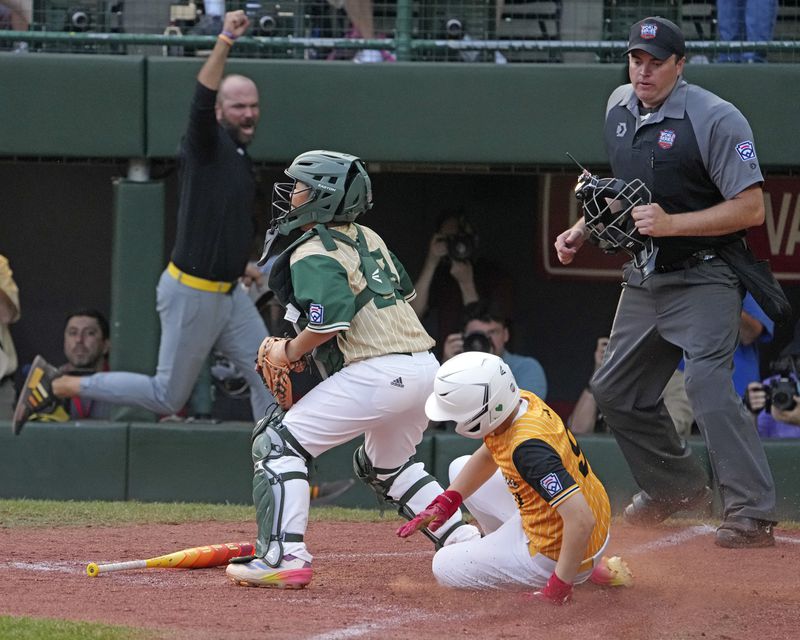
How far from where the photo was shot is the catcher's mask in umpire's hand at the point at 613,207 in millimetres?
5215

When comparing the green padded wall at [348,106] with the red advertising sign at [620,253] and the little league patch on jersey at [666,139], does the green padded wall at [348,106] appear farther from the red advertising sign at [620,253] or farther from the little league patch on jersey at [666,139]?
the little league patch on jersey at [666,139]

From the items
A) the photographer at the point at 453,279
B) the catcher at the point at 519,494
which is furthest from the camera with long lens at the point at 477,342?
the catcher at the point at 519,494

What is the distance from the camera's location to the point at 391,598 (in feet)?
15.2

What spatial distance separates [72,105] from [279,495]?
3.77m

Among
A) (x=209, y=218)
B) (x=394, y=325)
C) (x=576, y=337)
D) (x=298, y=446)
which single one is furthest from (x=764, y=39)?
(x=298, y=446)

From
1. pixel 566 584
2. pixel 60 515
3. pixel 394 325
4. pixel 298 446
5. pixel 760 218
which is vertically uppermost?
pixel 760 218

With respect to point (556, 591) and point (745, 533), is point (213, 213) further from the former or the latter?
point (556, 591)

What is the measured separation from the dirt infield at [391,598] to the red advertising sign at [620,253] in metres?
3.49

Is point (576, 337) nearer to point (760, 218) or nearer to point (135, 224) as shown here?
point (135, 224)

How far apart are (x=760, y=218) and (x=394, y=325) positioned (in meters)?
1.53

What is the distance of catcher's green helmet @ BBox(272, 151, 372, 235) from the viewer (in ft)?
16.1

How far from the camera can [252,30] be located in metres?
7.95

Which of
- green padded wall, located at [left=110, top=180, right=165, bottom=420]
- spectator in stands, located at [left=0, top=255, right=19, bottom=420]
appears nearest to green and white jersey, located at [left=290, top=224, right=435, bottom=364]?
green padded wall, located at [left=110, top=180, right=165, bottom=420]

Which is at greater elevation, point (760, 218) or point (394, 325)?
point (760, 218)
